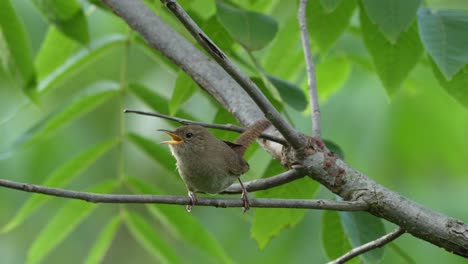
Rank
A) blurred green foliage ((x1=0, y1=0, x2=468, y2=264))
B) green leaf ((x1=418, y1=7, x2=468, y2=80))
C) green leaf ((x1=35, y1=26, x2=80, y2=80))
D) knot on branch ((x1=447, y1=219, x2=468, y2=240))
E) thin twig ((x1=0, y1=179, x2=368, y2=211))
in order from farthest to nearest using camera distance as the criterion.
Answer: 1. green leaf ((x1=35, y1=26, x2=80, y2=80))
2. blurred green foliage ((x1=0, y1=0, x2=468, y2=264))
3. green leaf ((x1=418, y1=7, x2=468, y2=80))
4. knot on branch ((x1=447, y1=219, x2=468, y2=240))
5. thin twig ((x1=0, y1=179, x2=368, y2=211))

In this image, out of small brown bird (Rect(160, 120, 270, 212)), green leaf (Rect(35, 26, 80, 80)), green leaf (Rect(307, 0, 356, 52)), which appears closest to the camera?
green leaf (Rect(307, 0, 356, 52))

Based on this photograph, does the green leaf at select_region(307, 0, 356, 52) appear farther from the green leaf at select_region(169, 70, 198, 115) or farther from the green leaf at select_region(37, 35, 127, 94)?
the green leaf at select_region(37, 35, 127, 94)

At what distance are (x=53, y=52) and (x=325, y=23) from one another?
1.45 metres

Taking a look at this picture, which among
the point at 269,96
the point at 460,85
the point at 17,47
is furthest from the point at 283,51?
the point at 17,47

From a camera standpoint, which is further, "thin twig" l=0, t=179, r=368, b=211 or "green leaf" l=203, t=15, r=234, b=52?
"green leaf" l=203, t=15, r=234, b=52

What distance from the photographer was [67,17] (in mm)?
3375

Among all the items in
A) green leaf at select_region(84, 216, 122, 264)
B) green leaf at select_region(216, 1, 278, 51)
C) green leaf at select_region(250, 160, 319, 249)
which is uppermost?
green leaf at select_region(216, 1, 278, 51)

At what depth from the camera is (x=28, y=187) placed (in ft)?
6.26

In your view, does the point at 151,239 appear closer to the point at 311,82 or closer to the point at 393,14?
the point at 311,82

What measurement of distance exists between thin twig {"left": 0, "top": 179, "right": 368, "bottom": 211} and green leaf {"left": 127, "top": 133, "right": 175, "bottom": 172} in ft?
3.59

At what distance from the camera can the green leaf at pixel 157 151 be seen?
135 inches

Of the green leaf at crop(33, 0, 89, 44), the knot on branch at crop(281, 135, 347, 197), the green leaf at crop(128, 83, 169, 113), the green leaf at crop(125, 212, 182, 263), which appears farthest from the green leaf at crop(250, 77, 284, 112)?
the green leaf at crop(125, 212, 182, 263)

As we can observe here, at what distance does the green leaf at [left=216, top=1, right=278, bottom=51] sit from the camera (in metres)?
2.62

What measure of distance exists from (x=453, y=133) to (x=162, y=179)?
2331 millimetres
